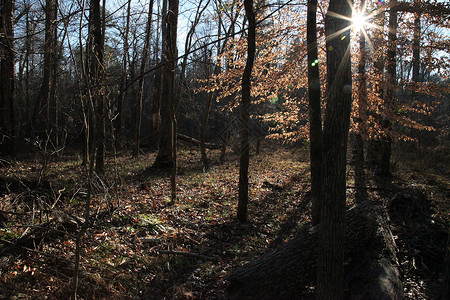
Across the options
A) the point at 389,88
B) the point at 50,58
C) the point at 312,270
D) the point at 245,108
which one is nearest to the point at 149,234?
the point at 312,270

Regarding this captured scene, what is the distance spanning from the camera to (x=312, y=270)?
3.87 metres

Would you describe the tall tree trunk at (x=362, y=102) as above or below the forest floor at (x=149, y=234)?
above

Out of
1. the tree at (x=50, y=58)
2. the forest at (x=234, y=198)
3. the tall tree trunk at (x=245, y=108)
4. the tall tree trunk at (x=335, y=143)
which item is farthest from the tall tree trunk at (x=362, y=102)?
the tree at (x=50, y=58)

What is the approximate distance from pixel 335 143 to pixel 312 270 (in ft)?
6.42

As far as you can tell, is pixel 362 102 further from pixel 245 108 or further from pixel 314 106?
pixel 245 108

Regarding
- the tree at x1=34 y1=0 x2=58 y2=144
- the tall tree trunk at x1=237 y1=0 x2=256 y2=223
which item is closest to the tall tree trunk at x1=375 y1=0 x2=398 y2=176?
the tall tree trunk at x1=237 y1=0 x2=256 y2=223

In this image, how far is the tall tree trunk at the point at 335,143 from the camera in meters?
3.05

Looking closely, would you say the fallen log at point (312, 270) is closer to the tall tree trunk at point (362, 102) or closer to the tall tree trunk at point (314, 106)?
the tall tree trunk at point (314, 106)

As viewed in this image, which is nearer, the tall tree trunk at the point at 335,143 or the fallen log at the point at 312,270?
the tall tree trunk at the point at 335,143

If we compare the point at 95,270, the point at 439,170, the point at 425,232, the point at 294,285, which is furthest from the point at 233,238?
the point at 439,170

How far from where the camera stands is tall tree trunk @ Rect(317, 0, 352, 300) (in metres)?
3.05

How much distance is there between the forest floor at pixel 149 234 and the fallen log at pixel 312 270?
1.60 feet

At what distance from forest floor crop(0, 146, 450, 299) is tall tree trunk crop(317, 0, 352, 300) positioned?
1.67 m

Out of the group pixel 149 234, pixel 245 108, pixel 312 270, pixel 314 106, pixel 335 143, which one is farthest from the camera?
pixel 245 108
